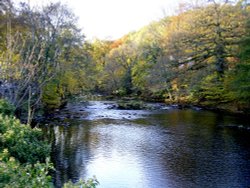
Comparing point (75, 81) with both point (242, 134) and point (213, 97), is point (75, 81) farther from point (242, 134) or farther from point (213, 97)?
point (242, 134)

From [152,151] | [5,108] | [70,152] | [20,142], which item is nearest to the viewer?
[20,142]

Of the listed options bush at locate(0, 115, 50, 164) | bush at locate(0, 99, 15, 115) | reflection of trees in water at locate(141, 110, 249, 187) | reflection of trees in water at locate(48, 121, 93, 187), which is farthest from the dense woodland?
bush at locate(0, 115, 50, 164)

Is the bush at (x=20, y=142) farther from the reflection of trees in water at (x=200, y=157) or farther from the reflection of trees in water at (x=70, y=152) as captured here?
the reflection of trees in water at (x=200, y=157)

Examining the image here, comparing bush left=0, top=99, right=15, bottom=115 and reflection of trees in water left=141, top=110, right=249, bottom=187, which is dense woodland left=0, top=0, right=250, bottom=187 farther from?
bush left=0, top=99, right=15, bottom=115

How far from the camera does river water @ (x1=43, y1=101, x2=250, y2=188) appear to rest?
1208 centimetres

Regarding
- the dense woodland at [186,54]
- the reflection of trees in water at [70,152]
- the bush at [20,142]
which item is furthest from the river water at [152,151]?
the dense woodland at [186,54]

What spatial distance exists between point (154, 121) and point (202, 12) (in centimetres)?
1602

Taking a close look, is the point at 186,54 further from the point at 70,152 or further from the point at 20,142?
the point at 20,142

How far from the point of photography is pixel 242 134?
19969mm

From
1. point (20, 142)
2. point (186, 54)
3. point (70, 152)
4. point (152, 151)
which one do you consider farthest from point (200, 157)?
point (186, 54)

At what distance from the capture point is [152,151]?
1584cm

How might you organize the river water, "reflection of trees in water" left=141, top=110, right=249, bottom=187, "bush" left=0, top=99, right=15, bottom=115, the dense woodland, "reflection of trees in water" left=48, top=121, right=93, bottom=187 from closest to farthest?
"bush" left=0, top=99, right=15, bottom=115 → "reflection of trees in water" left=141, top=110, right=249, bottom=187 → the river water → "reflection of trees in water" left=48, top=121, right=93, bottom=187 → the dense woodland

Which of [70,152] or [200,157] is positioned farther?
[70,152]

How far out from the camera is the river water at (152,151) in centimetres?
1208
